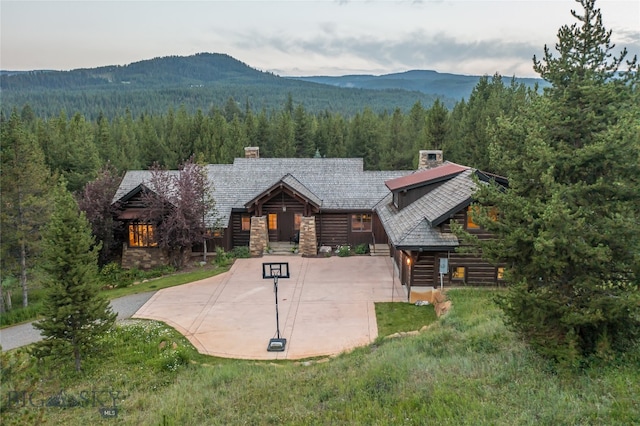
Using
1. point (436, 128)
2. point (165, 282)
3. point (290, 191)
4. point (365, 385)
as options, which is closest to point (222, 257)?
point (165, 282)

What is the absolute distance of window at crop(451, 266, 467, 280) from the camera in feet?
64.1

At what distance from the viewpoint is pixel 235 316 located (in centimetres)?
1806

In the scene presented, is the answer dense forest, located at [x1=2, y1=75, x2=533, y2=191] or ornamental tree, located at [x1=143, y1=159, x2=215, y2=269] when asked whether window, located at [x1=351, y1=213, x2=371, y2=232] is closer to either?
ornamental tree, located at [x1=143, y1=159, x2=215, y2=269]

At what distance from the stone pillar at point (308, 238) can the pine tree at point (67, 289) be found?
14.6m

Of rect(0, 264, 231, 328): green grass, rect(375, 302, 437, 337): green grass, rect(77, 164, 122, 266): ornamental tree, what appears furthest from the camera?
rect(77, 164, 122, 266): ornamental tree

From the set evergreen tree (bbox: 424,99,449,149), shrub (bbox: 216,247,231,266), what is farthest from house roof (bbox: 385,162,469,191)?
evergreen tree (bbox: 424,99,449,149)

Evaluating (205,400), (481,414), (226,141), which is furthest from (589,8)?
(226,141)

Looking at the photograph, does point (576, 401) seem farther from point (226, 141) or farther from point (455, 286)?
point (226, 141)

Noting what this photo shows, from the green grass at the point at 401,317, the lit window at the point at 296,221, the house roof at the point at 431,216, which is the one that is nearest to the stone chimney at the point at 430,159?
the house roof at the point at 431,216

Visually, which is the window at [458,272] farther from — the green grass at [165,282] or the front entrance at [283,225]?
the green grass at [165,282]

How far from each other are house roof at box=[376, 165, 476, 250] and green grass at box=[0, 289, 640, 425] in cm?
441

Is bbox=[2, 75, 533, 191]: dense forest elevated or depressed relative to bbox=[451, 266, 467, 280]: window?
elevated

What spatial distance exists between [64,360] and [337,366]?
7.81 m

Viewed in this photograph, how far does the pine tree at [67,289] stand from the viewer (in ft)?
41.9
